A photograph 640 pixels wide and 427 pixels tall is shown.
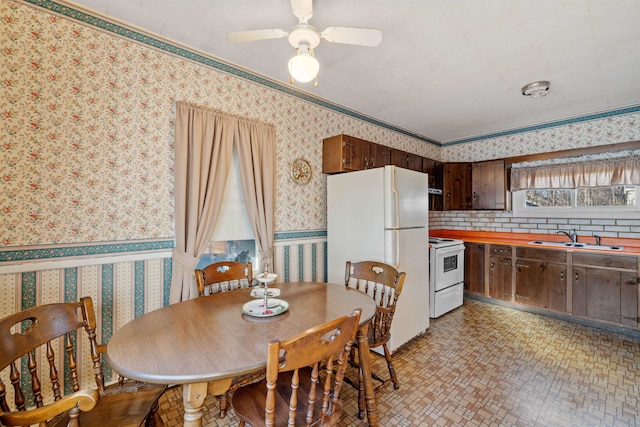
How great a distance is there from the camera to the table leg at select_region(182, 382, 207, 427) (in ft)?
3.82

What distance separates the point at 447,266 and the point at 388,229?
5.43ft

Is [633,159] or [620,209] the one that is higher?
[633,159]

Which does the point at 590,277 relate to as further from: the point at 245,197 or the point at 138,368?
the point at 138,368

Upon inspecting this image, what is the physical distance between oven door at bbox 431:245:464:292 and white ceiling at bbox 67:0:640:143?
73.5 inches

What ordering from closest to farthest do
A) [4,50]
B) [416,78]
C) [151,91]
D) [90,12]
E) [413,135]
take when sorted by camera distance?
1. [4,50]
2. [90,12]
3. [151,91]
4. [416,78]
5. [413,135]

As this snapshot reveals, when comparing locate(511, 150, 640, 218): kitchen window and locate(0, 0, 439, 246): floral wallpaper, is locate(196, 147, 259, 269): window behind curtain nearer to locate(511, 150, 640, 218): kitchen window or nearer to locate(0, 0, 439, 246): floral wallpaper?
locate(0, 0, 439, 246): floral wallpaper

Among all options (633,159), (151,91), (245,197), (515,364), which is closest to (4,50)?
(151,91)

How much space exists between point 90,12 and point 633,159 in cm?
560

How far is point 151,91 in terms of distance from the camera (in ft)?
7.38

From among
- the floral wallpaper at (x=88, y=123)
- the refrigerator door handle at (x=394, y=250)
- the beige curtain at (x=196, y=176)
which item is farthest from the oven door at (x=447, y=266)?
the floral wallpaper at (x=88, y=123)

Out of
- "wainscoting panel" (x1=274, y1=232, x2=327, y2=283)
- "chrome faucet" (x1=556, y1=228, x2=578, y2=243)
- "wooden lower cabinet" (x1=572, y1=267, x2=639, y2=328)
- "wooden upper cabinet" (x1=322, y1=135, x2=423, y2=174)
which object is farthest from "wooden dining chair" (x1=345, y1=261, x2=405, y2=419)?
"chrome faucet" (x1=556, y1=228, x2=578, y2=243)

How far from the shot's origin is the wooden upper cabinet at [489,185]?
4.43 metres

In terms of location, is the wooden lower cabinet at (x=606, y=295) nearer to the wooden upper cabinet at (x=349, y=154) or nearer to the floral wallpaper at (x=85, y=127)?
the wooden upper cabinet at (x=349, y=154)

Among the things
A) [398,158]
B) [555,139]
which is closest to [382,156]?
[398,158]
